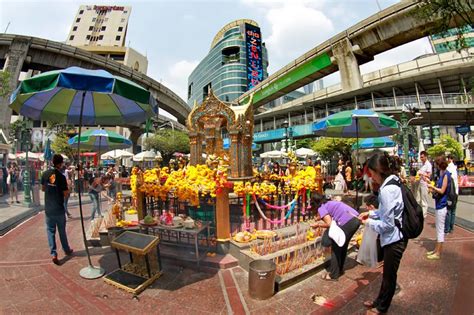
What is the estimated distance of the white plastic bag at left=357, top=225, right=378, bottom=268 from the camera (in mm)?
3539

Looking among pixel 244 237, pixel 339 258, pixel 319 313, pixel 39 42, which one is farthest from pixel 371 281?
pixel 39 42

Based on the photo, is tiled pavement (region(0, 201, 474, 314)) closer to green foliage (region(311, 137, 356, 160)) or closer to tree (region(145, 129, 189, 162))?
green foliage (region(311, 137, 356, 160))

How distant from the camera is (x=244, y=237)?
17.1 ft

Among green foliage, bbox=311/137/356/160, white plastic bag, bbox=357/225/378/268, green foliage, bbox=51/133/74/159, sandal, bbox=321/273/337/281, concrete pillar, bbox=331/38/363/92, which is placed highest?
concrete pillar, bbox=331/38/363/92

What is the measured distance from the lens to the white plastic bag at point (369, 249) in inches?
139

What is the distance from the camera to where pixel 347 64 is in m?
30.3

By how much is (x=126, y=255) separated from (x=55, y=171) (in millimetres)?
2280

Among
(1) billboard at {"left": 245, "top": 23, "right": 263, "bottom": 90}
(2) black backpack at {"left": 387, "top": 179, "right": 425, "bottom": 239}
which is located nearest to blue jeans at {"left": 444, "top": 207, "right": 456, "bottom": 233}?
(2) black backpack at {"left": 387, "top": 179, "right": 425, "bottom": 239}

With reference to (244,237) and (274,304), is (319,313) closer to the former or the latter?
(274,304)

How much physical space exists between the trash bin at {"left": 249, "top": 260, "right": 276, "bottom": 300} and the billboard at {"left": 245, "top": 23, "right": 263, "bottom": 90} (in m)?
82.7

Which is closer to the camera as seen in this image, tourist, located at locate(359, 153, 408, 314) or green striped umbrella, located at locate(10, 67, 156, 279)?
tourist, located at locate(359, 153, 408, 314)

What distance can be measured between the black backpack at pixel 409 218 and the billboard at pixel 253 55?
82.9 m

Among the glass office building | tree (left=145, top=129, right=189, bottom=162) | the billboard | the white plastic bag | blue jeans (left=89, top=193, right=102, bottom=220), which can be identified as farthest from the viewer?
the billboard

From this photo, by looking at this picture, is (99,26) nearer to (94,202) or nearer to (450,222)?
(94,202)
